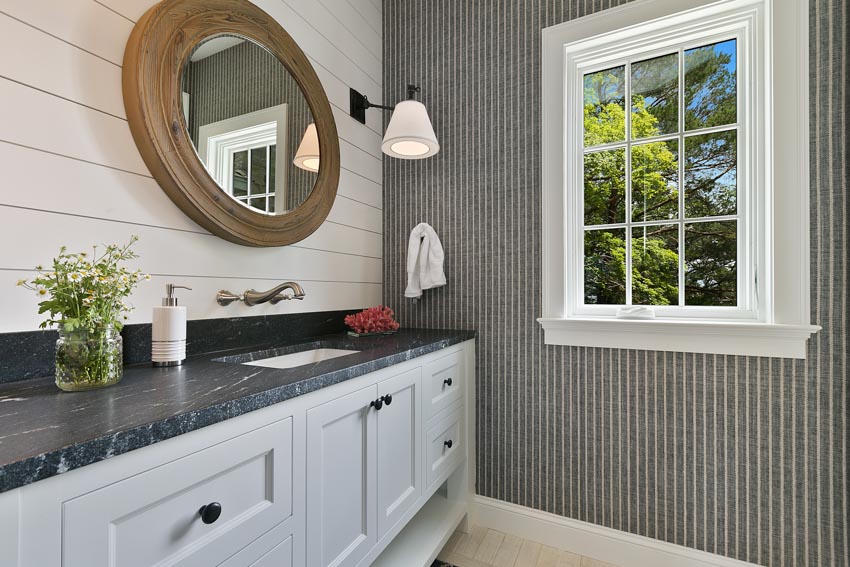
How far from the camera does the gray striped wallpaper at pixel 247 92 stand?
4.19 feet

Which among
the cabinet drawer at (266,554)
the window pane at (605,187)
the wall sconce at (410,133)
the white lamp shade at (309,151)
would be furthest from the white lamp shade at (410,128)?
the cabinet drawer at (266,554)

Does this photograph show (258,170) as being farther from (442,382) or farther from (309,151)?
(442,382)

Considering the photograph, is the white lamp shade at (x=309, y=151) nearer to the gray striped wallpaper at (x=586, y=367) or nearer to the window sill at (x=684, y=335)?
the gray striped wallpaper at (x=586, y=367)

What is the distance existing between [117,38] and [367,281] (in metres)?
1.32

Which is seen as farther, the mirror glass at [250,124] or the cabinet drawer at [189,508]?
the mirror glass at [250,124]

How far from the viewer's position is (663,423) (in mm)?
1642

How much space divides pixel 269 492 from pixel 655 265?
1665 mm

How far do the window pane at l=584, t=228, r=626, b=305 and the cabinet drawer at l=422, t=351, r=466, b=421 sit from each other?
66 centimetres

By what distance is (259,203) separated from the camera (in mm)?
1468

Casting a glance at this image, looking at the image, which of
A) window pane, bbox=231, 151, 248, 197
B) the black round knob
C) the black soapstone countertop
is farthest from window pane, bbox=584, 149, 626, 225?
the black round knob

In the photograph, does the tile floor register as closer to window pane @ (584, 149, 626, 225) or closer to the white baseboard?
the white baseboard

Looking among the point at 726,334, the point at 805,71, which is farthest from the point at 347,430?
the point at 805,71

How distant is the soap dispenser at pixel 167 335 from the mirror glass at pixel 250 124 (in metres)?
0.46

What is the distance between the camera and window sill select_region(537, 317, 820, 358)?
4.75 feet
